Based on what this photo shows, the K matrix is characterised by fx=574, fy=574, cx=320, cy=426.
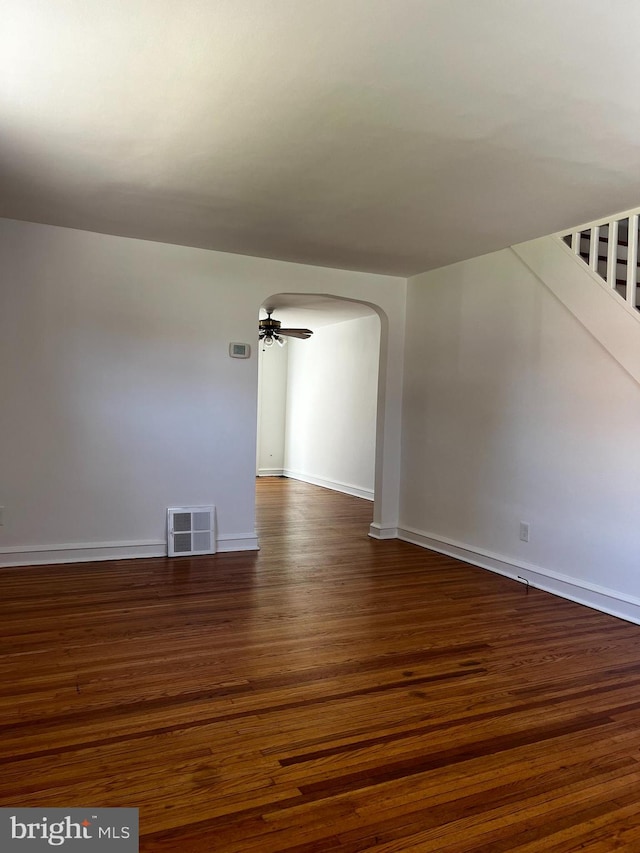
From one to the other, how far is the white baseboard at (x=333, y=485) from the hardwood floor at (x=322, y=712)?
3.88m

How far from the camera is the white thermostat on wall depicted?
4.91 m

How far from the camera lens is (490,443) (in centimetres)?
461

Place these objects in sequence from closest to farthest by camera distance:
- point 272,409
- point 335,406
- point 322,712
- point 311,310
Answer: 1. point 322,712
2. point 311,310
3. point 335,406
4. point 272,409

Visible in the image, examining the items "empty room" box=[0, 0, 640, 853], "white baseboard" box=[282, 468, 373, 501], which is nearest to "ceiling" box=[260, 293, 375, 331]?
"empty room" box=[0, 0, 640, 853]

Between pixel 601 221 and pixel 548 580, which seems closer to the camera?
pixel 601 221

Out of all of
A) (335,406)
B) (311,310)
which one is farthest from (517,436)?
(335,406)

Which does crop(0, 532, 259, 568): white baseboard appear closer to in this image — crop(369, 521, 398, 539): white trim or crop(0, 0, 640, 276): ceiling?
crop(369, 521, 398, 539): white trim

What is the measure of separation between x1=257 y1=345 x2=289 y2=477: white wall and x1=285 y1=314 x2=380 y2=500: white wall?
6.1 inches

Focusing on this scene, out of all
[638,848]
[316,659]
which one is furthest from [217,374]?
[638,848]

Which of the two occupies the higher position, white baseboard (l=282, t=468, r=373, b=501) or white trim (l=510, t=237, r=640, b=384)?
white trim (l=510, t=237, r=640, b=384)

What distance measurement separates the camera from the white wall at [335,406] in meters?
8.00

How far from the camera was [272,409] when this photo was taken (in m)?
10.6

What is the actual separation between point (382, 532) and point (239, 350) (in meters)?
2.25

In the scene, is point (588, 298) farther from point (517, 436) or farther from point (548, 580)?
point (548, 580)
